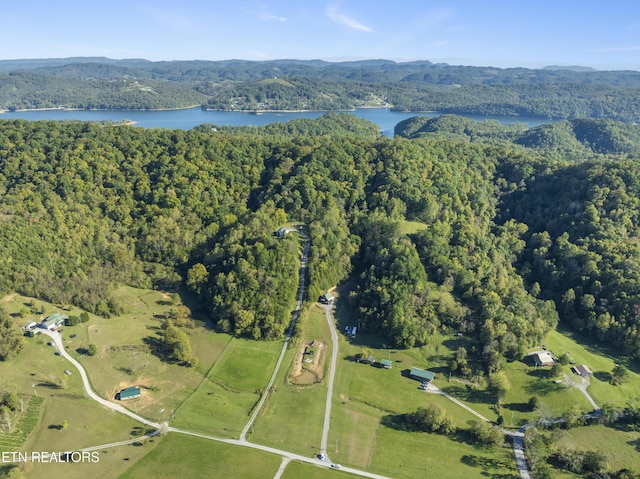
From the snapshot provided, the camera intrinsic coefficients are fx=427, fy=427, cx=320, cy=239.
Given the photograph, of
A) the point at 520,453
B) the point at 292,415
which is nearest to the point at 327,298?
the point at 292,415

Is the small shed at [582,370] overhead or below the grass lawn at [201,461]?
overhead

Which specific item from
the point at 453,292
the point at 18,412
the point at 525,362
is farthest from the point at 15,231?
the point at 525,362

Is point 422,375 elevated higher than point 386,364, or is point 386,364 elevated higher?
point 386,364

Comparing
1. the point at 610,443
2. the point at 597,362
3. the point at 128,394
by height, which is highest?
the point at 597,362

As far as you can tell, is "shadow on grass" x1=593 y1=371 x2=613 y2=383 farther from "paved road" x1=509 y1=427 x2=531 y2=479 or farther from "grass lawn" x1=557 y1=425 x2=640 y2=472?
"paved road" x1=509 y1=427 x2=531 y2=479

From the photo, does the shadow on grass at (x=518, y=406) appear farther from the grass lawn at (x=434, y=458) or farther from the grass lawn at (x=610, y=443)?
the grass lawn at (x=434, y=458)

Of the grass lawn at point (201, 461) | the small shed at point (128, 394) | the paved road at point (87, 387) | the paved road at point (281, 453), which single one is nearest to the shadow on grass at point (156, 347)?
the small shed at point (128, 394)

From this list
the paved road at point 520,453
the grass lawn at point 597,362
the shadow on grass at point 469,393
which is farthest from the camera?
the grass lawn at point 597,362

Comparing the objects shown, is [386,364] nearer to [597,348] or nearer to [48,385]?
[597,348]

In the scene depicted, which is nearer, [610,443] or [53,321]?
[610,443]
